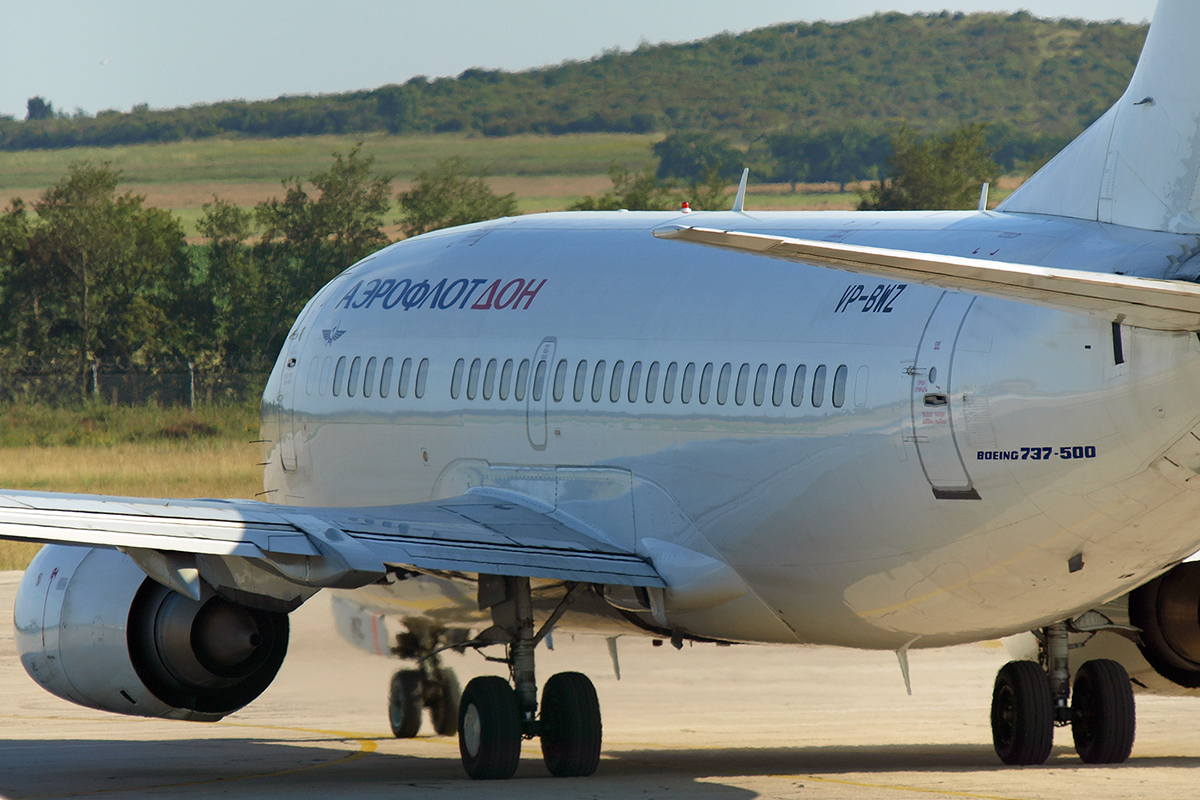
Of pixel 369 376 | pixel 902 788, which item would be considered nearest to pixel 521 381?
pixel 369 376

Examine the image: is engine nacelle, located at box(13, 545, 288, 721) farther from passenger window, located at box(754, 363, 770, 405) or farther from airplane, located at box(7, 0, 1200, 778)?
passenger window, located at box(754, 363, 770, 405)

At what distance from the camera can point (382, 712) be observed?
75.6 feet

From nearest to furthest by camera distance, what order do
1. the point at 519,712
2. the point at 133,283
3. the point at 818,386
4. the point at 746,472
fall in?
the point at 818,386 → the point at 746,472 → the point at 519,712 → the point at 133,283

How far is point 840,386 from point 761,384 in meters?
0.99

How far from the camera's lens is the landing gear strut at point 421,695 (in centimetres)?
2038

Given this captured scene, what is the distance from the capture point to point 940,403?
43.6ft

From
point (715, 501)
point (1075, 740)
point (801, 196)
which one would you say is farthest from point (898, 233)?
point (801, 196)

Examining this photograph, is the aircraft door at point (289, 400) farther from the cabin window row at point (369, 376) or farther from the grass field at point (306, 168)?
the grass field at point (306, 168)

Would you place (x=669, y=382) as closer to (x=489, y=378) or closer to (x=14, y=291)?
(x=489, y=378)

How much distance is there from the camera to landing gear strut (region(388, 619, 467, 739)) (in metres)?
20.4

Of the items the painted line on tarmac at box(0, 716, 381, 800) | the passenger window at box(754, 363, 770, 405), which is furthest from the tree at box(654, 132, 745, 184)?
the passenger window at box(754, 363, 770, 405)

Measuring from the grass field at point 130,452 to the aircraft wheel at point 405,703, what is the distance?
740 inches

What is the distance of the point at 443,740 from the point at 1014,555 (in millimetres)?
8443

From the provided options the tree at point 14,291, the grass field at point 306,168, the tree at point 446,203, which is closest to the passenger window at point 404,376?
the tree at point 14,291
